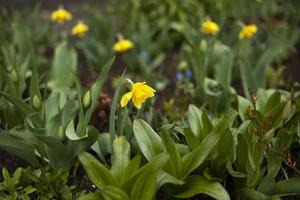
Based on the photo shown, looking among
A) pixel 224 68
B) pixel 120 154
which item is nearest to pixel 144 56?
pixel 224 68

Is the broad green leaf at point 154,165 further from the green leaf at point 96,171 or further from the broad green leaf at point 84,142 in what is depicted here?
the broad green leaf at point 84,142

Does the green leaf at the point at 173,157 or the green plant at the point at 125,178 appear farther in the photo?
the green leaf at the point at 173,157

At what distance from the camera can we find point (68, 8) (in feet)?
19.0

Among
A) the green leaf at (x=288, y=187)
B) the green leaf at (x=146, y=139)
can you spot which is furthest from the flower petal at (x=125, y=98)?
the green leaf at (x=288, y=187)

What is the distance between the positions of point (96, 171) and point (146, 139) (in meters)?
0.29

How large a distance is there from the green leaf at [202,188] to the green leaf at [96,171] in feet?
0.96

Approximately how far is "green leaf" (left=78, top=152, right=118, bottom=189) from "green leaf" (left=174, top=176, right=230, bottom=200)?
0.96 feet

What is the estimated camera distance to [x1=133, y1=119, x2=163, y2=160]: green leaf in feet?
6.72

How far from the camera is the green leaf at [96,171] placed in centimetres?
187

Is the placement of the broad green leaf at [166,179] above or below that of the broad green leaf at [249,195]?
above

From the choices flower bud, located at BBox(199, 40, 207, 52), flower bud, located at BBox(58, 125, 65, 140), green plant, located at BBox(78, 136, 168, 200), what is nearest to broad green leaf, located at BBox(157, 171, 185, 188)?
green plant, located at BBox(78, 136, 168, 200)

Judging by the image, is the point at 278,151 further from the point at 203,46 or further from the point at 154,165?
the point at 203,46

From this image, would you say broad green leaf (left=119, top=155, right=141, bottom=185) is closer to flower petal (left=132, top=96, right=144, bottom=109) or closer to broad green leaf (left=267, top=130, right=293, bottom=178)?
flower petal (left=132, top=96, right=144, bottom=109)

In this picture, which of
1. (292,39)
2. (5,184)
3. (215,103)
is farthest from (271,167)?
(292,39)
